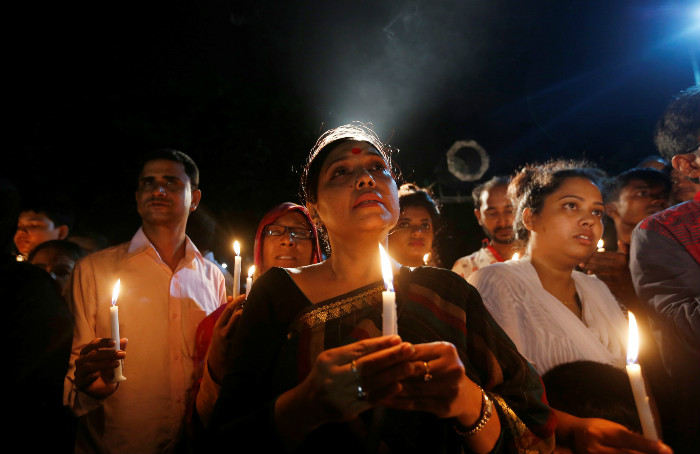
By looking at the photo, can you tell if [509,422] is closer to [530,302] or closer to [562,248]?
[530,302]

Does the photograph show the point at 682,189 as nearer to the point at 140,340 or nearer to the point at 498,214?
the point at 498,214

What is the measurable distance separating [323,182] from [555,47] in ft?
41.3

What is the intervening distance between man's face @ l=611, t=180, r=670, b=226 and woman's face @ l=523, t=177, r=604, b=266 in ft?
5.47

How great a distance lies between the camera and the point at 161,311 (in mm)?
3168

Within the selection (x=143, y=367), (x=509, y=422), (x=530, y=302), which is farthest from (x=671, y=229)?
(x=143, y=367)

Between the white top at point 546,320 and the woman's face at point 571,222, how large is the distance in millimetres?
235

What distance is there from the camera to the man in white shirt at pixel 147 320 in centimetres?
285

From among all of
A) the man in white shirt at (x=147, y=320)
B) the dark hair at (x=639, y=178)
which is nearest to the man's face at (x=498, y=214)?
the dark hair at (x=639, y=178)

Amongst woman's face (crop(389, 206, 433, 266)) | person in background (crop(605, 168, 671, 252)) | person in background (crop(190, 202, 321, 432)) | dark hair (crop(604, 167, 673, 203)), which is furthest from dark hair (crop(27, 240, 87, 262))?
dark hair (crop(604, 167, 673, 203))

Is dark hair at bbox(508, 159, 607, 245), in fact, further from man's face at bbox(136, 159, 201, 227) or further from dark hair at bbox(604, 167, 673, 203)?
man's face at bbox(136, 159, 201, 227)

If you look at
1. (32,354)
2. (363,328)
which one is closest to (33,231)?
(32,354)

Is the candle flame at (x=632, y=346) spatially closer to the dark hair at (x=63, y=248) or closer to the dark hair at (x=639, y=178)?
the dark hair at (x=639, y=178)

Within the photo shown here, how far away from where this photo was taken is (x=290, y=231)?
3.50m

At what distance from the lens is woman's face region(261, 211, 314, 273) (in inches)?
135
